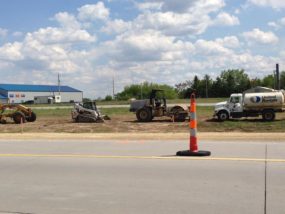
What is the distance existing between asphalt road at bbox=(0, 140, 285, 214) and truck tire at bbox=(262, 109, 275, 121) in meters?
16.6

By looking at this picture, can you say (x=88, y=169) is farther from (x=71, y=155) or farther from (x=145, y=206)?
(x=145, y=206)

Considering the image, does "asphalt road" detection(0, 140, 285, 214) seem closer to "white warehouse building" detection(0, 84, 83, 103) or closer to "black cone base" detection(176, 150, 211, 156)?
"black cone base" detection(176, 150, 211, 156)

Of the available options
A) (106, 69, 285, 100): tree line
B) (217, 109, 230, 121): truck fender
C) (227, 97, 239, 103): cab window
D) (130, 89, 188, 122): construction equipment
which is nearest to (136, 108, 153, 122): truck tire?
(130, 89, 188, 122): construction equipment

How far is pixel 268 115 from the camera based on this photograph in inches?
1156

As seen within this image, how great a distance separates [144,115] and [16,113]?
838 centimetres

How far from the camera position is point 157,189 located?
309 inches

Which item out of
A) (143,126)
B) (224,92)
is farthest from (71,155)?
(224,92)

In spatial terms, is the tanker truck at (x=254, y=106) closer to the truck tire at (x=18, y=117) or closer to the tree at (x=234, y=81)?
the truck tire at (x=18, y=117)

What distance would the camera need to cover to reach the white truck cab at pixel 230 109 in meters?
29.9

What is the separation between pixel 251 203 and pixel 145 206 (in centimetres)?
149

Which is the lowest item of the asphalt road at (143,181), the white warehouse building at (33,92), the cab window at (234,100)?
the asphalt road at (143,181)

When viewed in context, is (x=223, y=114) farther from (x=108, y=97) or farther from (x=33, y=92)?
(x=33, y=92)

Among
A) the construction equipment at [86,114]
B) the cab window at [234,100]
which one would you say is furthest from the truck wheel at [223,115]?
the construction equipment at [86,114]

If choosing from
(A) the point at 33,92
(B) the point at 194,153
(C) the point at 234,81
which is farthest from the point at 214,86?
(B) the point at 194,153
